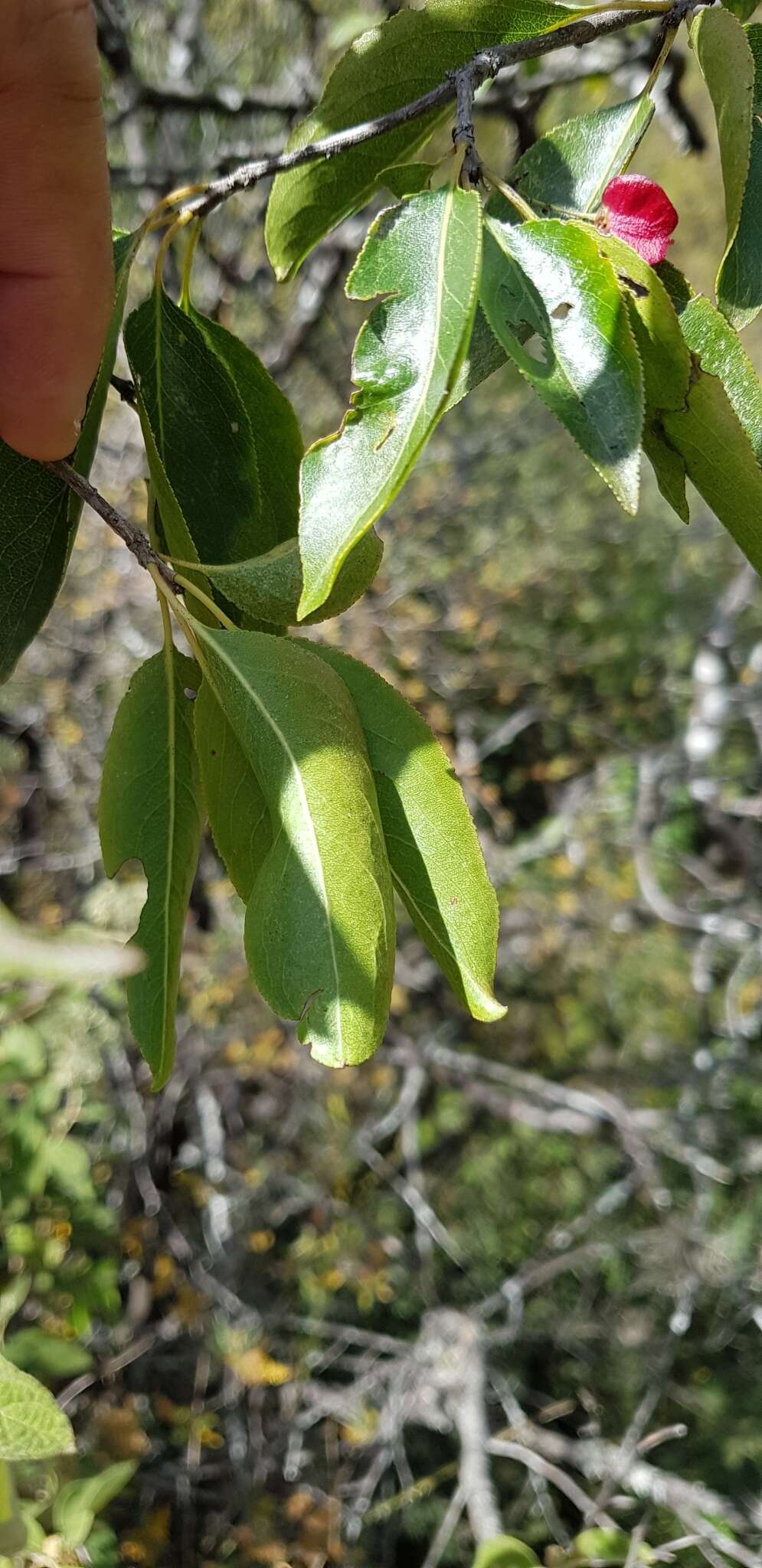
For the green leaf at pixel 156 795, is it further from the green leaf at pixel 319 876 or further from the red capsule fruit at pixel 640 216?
the red capsule fruit at pixel 640 216

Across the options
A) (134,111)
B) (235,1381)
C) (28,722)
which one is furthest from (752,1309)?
(134,111)

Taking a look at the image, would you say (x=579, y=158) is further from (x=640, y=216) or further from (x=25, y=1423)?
(x=25, y=1423)

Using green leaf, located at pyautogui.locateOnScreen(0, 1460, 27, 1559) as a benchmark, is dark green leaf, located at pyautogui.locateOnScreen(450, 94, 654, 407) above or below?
above

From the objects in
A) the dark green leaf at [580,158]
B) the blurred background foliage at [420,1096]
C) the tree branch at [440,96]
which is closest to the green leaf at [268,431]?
the tree branch at [440,96]

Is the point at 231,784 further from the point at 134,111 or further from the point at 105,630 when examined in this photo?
the point at 105,630

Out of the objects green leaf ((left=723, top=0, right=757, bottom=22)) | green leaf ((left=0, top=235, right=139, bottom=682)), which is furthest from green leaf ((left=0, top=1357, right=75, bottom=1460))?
green leaf ((left=723, top=0, right=757, bottom=22))

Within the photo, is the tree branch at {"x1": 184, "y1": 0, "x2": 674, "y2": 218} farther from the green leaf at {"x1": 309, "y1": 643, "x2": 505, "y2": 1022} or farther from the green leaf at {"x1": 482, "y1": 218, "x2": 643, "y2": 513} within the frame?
the green leaf at {"x1": 309, "y1": 643, "x2": 505, "y2": 1022}
